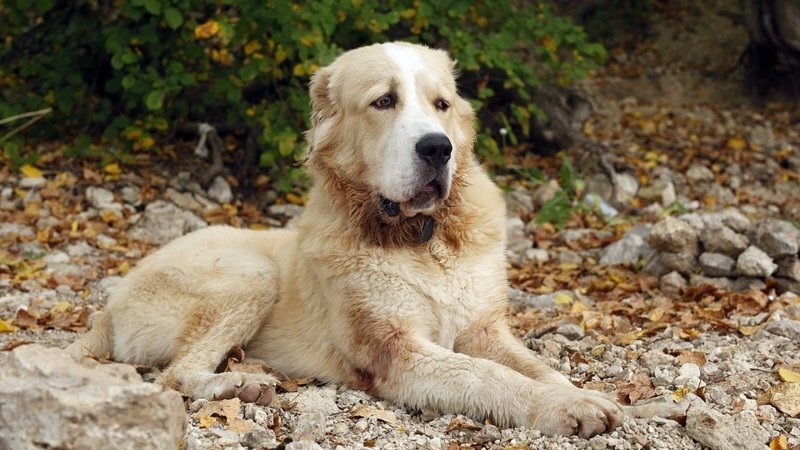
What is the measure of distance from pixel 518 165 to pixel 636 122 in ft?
6.84

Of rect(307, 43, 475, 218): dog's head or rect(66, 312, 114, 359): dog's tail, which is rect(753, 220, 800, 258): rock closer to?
rect(307, 43, 475, 218): dog's head

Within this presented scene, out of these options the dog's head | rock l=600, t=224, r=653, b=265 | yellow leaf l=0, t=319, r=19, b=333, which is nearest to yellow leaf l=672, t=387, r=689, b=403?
the dog's head

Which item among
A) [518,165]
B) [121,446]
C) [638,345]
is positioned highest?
[121,446]

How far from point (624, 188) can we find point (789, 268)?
279cm

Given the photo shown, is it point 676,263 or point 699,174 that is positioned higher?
point 676,263

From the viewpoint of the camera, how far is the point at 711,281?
5.66m

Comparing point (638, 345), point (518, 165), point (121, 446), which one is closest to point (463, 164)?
point (638, 345)

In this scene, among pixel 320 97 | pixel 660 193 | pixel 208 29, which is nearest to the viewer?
pixel 320 97

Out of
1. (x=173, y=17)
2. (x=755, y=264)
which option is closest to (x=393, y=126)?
(x=755, y=264)

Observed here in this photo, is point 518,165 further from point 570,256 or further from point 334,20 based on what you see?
point 334,20

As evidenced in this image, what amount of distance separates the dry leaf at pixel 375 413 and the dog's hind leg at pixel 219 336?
0.39 metres

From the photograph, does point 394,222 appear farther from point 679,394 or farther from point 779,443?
point 779,443

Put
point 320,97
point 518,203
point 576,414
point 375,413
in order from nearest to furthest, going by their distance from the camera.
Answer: point 576,414, point 375,413, point 320,97, point 518,203

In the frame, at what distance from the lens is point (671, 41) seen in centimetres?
1221
